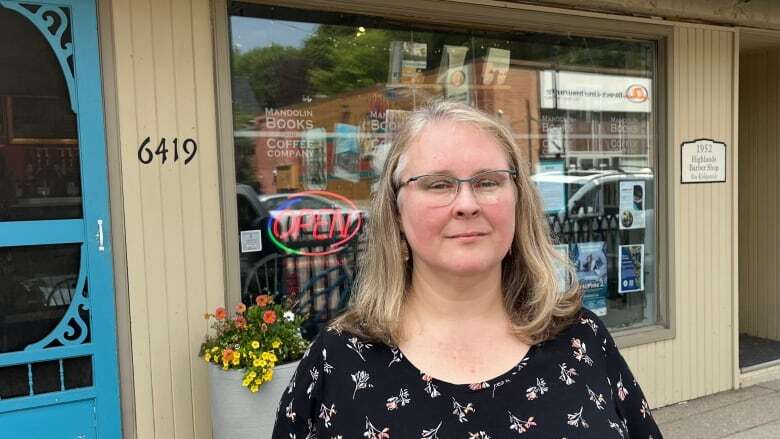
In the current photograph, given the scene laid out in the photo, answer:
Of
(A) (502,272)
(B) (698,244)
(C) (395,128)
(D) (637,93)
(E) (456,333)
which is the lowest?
(B) (698,244)

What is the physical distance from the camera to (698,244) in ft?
16.6

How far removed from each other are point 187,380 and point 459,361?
2234 mm

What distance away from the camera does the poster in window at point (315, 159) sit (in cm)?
401

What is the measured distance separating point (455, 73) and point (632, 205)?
5.76 ft

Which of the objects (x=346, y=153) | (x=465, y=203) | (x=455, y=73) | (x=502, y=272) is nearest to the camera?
(x=465, y=203)

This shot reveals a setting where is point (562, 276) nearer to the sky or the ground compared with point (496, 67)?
nearer to the ground

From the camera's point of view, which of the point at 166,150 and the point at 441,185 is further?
the point at 166,150

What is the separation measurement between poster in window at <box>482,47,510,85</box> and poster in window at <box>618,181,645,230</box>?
1.28 m

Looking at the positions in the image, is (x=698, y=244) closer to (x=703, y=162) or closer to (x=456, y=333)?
(x=703, y=162)

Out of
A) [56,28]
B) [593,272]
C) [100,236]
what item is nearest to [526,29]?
[593,272]

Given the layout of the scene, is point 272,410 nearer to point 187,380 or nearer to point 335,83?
point 187,380

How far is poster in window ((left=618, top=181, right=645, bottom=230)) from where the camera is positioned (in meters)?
5.00

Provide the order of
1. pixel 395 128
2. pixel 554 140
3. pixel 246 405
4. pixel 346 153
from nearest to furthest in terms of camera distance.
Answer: pixel 246 405 → pixel 346 153 → pixel 395 128 → pixel 554 140

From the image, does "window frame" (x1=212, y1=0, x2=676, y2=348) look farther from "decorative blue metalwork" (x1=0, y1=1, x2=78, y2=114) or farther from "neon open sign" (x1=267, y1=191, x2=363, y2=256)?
"decorative blue metalwork" (x1=0, y1=1, x2=78, y2=114)
